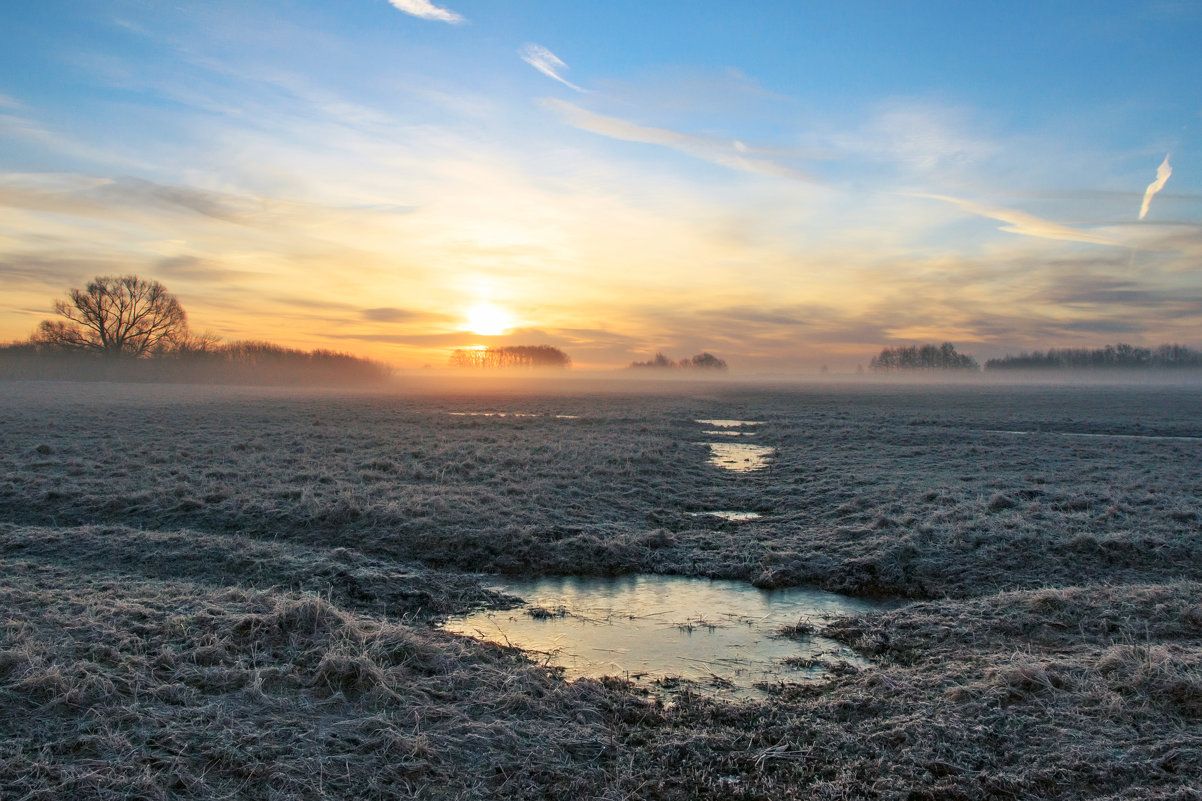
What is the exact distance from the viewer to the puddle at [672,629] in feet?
24.4

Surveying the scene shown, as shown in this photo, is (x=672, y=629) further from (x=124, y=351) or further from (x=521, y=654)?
(x=124, y=351)

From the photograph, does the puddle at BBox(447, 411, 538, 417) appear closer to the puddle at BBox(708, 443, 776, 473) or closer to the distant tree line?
the puddle at BBox(708, 443, 776, 473)

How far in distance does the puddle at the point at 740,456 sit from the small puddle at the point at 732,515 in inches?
231

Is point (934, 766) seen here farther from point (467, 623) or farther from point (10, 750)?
point (10, 750)

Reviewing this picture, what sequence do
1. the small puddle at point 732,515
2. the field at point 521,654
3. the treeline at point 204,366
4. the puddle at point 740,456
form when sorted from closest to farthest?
the field at point 521,654 → the small puddle at point 732,515 → the puddle at point 740,456 → the treeline at point 204,366

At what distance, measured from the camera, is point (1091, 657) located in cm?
698

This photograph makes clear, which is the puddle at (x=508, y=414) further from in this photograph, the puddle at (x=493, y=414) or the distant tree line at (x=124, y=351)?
the distant tree line at (x=124, y=351)

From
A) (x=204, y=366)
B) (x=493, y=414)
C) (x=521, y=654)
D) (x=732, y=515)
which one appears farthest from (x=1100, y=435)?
(x=204, y=366)

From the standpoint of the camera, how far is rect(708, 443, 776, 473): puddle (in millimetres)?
22797

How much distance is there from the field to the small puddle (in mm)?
350

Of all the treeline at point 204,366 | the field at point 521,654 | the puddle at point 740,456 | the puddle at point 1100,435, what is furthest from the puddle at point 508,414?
the treeline at point 204,366

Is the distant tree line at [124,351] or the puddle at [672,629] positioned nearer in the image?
the puddle at [672,629]

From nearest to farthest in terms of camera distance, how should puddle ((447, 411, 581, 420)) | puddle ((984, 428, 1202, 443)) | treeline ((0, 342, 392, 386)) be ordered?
puddle ((984, 428, 1202, 443)) → puddle ((447, 411, 581, 420)) → treeline ((0, 342, 392, 386))

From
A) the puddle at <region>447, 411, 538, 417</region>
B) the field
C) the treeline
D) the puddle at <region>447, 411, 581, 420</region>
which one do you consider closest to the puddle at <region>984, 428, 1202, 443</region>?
the field
